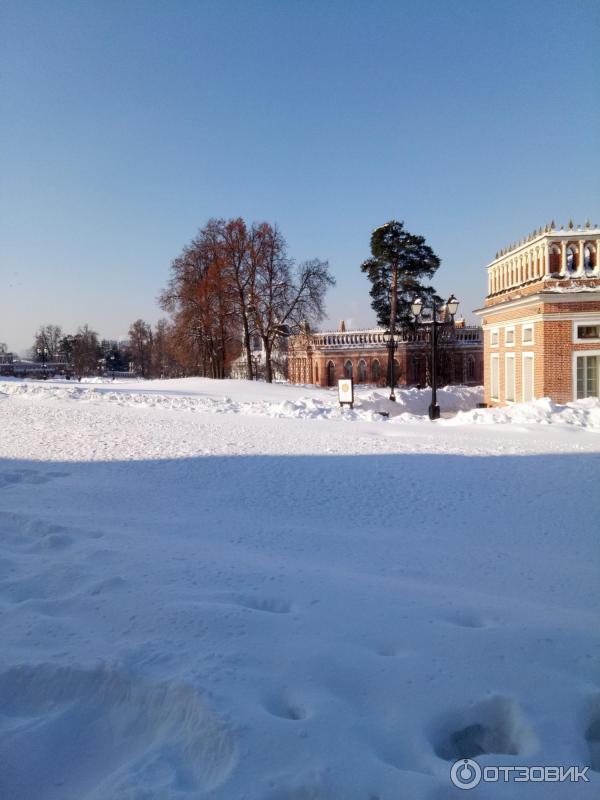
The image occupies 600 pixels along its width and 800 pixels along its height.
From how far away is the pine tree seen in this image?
4003cm

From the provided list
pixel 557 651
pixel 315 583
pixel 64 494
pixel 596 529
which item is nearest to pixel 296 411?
pixel 64 494

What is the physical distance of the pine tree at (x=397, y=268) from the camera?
40.0 meters

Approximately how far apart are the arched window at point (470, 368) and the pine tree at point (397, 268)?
7.96m

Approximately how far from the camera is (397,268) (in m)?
40.9

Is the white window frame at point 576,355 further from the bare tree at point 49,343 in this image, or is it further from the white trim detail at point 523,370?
the bare tree at point 49,343

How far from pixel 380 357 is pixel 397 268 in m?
7.63

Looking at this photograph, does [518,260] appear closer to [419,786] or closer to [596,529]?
[596,529]

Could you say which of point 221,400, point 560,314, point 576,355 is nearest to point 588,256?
point 560,314

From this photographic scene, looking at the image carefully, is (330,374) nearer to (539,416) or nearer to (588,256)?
(588,256)

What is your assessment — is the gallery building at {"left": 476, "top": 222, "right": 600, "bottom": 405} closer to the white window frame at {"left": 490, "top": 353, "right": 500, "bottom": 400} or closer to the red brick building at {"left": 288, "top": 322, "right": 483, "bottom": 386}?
the white window frame at {"left": 490, "top": 353, "right": 500, "bottom": 400}

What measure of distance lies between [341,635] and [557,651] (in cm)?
131

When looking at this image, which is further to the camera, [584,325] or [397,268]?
[397,268]

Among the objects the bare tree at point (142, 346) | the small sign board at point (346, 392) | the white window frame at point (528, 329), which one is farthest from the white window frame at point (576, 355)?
the bare tree at point (142, 346)

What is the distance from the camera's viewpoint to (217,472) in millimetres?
8555
